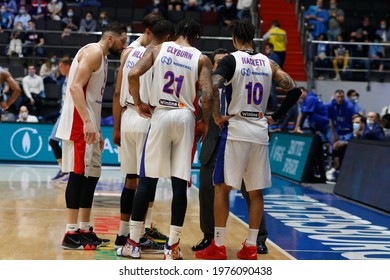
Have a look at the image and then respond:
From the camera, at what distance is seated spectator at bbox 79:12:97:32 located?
78.3 ft

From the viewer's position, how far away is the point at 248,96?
7.30m

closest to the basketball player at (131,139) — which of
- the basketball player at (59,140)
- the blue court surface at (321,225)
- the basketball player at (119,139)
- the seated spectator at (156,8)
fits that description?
the basketball player at (119,139)

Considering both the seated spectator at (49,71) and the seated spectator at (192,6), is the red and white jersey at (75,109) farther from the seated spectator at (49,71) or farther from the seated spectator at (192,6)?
the seated spectator at (192,6)

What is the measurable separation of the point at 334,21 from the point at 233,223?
1628 cm

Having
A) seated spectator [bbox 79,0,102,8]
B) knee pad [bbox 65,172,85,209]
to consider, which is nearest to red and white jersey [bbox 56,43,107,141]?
knee pad [bbox 65,172,85,209]

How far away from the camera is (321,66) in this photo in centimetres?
2309

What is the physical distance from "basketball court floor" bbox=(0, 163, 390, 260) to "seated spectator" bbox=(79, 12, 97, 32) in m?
9.62

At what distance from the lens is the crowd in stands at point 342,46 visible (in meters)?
22.9

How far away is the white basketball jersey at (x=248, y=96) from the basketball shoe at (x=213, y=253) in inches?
38.3

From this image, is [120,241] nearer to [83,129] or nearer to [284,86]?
[83,129]
